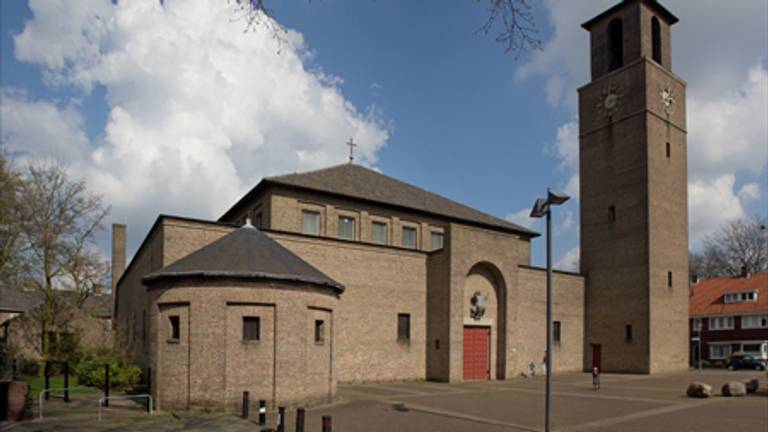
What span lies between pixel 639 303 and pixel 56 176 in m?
35.0

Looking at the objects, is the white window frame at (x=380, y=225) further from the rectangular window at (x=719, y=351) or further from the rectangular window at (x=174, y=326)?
the rectangular window at (x=719, y=351)

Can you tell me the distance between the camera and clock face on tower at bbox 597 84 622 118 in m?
38.5

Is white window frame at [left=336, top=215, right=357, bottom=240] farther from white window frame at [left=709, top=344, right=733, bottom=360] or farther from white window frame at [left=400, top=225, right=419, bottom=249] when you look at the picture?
white window frame at [left=709, top=344, right=733, bottom=360]

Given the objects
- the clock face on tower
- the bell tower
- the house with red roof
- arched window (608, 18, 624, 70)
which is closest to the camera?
the bell tower

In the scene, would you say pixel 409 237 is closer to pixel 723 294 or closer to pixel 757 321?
pixel 757 321

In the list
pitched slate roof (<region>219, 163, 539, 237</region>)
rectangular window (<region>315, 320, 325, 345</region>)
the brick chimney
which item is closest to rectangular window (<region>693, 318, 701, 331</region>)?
pitched slate roof (<region>219, 163, 539, 237</region>)

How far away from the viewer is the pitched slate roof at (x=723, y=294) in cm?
5025

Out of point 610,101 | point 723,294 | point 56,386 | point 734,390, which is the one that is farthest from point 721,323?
point 56,386

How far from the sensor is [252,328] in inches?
724

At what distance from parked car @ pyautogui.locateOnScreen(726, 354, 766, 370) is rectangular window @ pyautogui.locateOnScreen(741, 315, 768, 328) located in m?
6.40

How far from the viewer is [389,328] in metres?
29.3

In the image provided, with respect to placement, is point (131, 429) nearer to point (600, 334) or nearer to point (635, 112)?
point (600, 334)

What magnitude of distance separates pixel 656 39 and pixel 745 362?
81.6 feet

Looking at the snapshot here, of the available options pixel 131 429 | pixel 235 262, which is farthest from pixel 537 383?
pixel 131 429
